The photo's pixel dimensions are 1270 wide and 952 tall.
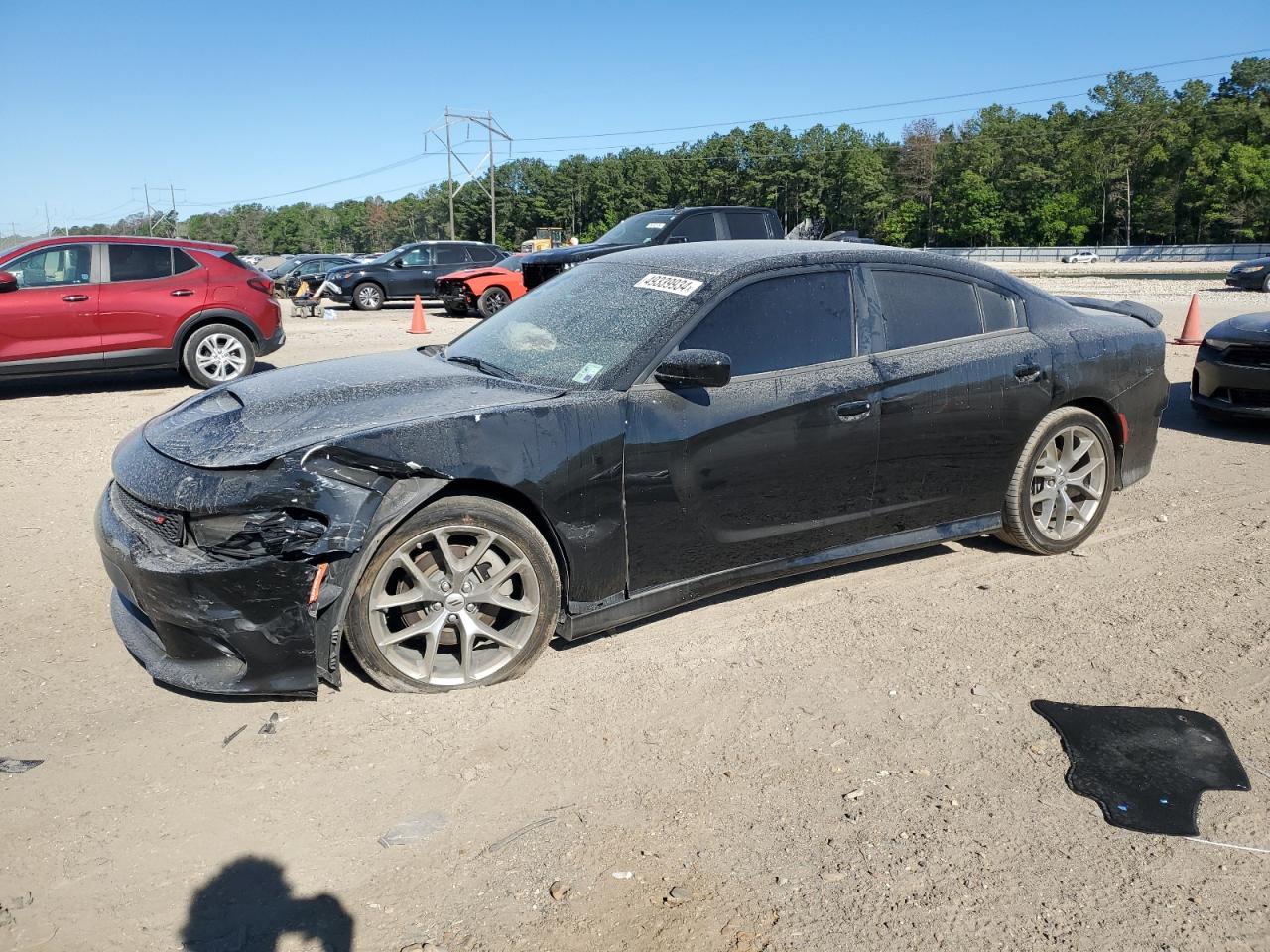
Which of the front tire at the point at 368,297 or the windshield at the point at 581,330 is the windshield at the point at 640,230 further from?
the windshield at the point at 581,330

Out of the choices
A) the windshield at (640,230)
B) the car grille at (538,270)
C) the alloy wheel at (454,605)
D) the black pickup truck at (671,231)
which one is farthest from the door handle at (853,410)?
the windshield at (640,230)

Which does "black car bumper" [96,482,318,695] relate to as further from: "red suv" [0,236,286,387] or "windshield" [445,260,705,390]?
"red suv" [0,236,286,387]

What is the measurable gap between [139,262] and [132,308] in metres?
0.60

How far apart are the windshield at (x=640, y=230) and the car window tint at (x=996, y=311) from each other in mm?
9697

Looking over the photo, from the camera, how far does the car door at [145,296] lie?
32.3 ft

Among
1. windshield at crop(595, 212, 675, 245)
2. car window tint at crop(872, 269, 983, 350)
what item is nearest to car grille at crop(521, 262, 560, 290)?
windshield at crop(595, 212, 675, 245)

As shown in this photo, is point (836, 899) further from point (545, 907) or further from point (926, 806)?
point (545, 907)

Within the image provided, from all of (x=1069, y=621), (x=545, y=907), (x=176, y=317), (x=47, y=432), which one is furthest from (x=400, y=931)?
(x=176, y=317)

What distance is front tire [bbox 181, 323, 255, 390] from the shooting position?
10320mm

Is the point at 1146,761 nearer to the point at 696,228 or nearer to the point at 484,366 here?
the point at 484,366

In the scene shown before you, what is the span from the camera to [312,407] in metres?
3.80

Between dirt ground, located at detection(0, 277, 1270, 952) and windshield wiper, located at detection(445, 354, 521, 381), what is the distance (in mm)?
1198

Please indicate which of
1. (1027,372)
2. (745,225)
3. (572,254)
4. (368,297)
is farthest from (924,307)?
(368,297)

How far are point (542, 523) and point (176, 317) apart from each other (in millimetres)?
8016
